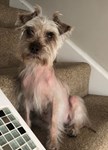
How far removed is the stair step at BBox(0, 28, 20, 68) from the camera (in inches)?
75.5

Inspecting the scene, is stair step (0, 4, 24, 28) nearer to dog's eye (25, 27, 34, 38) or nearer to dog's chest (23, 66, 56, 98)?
dog's eye (25, 27, 34, 38)

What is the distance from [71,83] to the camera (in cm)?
203

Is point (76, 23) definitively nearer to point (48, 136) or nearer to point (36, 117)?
point (36, 117)

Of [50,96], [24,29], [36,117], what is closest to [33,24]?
[24,29]

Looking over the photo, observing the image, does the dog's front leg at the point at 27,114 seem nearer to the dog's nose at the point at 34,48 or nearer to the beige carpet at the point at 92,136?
the beige carpet at the point at 92,136

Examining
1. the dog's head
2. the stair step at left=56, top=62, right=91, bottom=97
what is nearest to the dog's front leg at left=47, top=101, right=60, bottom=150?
the dog's head

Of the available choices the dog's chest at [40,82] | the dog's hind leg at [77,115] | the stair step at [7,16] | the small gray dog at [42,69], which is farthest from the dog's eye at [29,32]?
the stair step at [7,16]

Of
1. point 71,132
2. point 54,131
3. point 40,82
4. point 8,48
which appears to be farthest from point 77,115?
point 8,48

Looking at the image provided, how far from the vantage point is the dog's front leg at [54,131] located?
1484 mm

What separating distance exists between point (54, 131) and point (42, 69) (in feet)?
1.12

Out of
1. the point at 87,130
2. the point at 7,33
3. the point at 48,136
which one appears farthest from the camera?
the point at 7,33

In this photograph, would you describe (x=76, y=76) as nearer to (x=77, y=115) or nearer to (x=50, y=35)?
(x=77, y=115)

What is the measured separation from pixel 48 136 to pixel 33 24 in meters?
0.62

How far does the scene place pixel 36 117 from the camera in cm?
171
